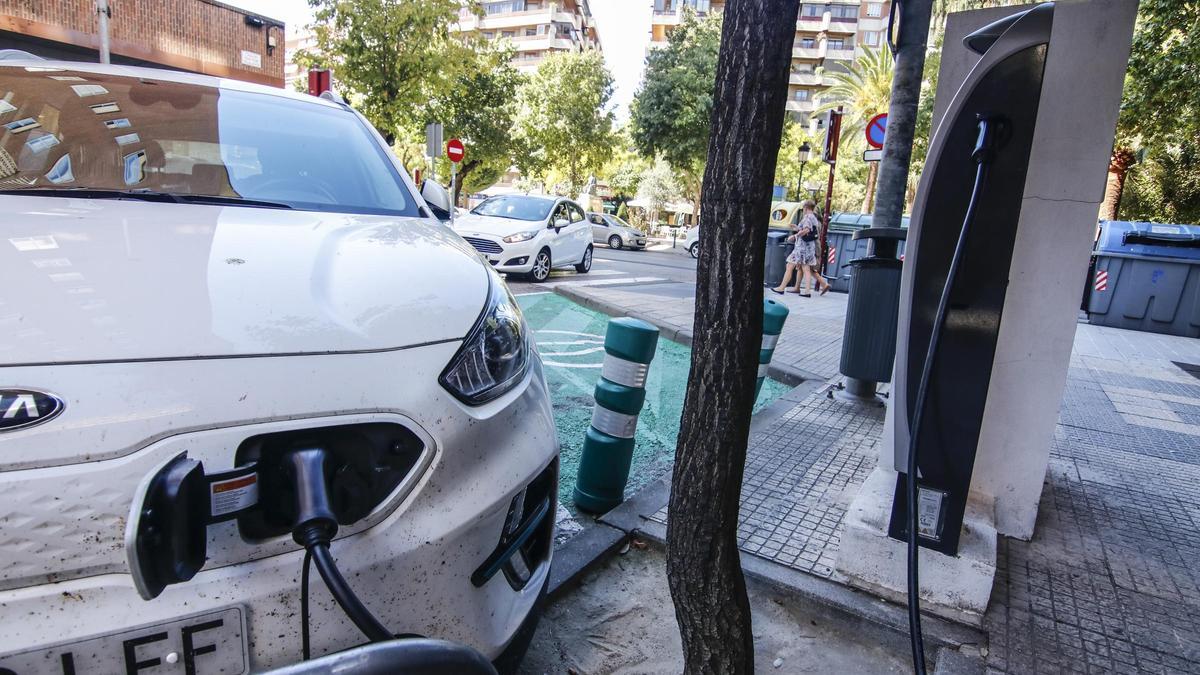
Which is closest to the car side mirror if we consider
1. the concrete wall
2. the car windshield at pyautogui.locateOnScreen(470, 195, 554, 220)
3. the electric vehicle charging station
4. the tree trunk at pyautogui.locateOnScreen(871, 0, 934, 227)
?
the electric vehicle charging station

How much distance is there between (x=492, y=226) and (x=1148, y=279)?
10377 millimetres

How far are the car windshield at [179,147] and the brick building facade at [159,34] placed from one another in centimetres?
1711

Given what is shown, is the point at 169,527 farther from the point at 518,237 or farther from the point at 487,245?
the point at 518,237

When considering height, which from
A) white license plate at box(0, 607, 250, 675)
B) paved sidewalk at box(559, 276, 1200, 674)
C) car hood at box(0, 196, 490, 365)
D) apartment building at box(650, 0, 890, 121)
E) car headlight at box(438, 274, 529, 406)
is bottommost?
paved sidewalk at box(559, 276, 1200, 674)

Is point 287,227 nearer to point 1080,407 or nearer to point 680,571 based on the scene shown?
point 680,571

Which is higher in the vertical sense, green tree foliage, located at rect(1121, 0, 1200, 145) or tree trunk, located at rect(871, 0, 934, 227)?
green tree foliage, located at rect(1121, 0, 1200, 145)

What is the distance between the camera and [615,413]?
2.91 metres

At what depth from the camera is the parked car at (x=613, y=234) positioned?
92.5 feet

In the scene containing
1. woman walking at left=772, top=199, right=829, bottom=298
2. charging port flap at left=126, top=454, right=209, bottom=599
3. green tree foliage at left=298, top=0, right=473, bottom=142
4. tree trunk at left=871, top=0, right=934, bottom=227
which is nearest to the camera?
charging port flap at left=126, top=454, right=209, bottom=599

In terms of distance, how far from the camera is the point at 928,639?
7.46ft

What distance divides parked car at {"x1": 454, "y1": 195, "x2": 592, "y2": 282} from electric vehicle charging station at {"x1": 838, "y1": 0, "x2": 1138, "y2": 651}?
8.80 m

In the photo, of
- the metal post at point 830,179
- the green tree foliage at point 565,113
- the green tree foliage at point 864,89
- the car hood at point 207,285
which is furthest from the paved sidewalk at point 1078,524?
the green tree foliage at point 565,113

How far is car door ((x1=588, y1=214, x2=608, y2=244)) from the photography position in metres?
28.2

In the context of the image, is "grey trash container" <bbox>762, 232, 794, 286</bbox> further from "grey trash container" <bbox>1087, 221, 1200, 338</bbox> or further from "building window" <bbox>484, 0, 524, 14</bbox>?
"building window" <bbox>484, 0, 524, 14</bbox>
